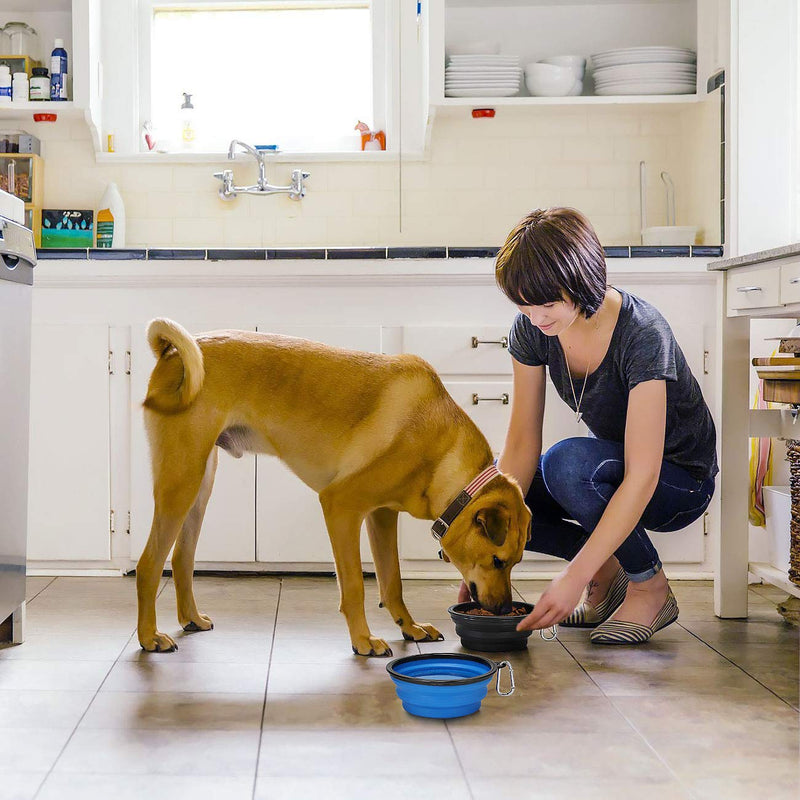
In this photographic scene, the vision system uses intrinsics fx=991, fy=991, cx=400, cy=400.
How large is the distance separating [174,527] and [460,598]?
0.69 metres

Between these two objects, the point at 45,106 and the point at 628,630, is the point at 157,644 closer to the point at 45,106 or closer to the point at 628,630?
the point at 628,630

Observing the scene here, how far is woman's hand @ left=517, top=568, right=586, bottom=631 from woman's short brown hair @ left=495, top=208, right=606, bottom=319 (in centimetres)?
55

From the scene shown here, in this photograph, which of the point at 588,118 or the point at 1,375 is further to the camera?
the point at 588,118

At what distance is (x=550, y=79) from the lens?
357 cm

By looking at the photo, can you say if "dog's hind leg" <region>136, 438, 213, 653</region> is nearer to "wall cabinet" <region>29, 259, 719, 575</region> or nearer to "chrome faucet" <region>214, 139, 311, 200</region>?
"wall cabinet" <region>29, 259, 719, 575</region>

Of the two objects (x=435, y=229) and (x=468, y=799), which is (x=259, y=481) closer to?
(x=435, y=229)

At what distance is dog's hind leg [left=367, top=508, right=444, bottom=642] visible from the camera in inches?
89.6

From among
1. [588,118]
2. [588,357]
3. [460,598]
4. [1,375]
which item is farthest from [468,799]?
[588,118]

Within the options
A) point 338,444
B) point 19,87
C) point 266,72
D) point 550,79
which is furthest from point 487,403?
point 19,87

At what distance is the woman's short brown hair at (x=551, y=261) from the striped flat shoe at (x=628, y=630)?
30.5 inches

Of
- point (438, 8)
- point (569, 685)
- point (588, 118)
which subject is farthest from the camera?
point (588, 118)

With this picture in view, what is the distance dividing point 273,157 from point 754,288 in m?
2.08

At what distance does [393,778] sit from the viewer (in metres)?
1.49

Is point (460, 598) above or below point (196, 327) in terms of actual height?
below
